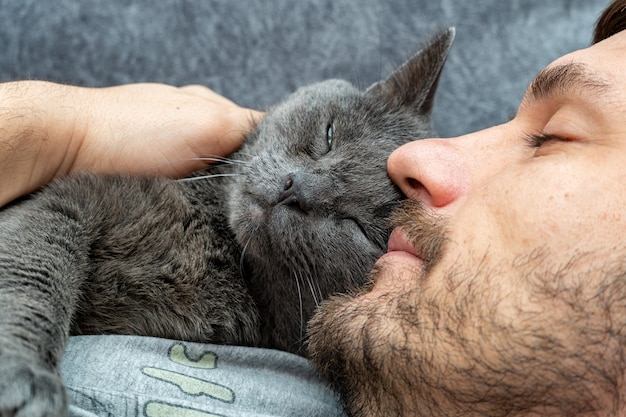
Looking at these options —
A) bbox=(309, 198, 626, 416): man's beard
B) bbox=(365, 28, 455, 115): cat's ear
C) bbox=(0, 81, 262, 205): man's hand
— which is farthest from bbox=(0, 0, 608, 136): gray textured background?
bbox=(309, 198, 626, 416): man's beard

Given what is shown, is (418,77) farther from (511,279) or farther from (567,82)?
(511,279)

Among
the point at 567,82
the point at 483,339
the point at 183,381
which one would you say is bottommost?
the point at 183,381

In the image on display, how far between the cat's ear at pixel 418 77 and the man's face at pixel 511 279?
18.6 inches

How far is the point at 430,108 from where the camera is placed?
5.15ft

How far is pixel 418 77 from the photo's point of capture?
4.91 ft

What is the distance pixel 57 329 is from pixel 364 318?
498mm

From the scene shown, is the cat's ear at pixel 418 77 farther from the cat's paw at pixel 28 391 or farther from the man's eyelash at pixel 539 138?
the cat's paw at pixel 28 391

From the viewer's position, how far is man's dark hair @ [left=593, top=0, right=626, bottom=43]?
1.14m

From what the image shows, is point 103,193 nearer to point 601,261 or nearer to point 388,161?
point 388,161

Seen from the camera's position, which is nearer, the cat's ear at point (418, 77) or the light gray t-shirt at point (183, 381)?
the light gray t-shirt at point (183, 381)

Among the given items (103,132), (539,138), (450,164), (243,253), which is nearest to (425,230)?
(450,164)

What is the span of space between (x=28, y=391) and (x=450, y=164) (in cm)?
72

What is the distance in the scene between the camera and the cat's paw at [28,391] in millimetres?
744

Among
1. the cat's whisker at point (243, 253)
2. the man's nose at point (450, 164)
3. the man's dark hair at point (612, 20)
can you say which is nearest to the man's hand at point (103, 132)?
the cat's whisker at point (243, 253)
